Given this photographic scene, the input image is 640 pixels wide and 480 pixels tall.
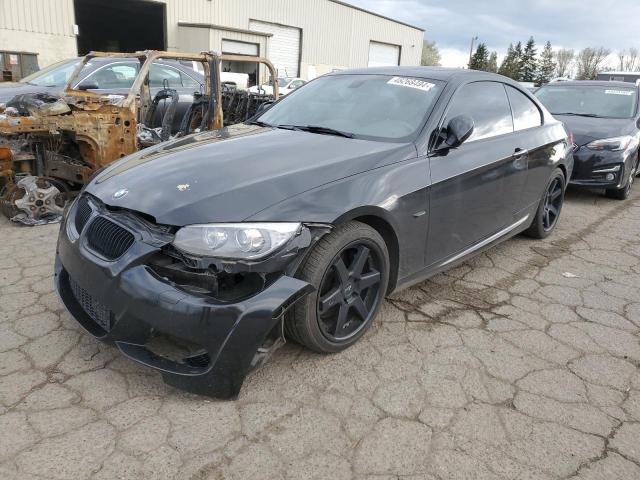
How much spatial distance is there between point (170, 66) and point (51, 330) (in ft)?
19.5

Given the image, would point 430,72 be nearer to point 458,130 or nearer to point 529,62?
point 458,130

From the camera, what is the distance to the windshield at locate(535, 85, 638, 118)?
7223 millimetres

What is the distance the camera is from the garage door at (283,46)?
2636 cm

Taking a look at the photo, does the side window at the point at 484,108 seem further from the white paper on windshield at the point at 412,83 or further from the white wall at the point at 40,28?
the white wall at the point at 40,28

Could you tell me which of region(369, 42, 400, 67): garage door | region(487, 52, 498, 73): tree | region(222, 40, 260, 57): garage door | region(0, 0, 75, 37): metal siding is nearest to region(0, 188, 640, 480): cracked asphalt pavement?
region(0, 0, 75, 37): metal siding

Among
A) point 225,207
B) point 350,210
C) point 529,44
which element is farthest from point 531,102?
point 529,44

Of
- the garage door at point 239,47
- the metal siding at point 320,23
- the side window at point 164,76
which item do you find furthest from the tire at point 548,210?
the metal siding at point 320,23

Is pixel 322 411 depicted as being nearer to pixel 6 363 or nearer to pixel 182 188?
pixel 182 188

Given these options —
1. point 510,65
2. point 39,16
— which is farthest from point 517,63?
point 39,16

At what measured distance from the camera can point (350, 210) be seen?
8.24ft

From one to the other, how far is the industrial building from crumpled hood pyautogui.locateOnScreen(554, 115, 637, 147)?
15.5 meters

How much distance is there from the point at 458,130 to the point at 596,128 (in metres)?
4.70

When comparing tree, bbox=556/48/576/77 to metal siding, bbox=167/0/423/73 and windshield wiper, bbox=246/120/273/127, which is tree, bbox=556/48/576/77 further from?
windshield wiper, bbox=246/120/273/127

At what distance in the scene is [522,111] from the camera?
4191 millimetres
